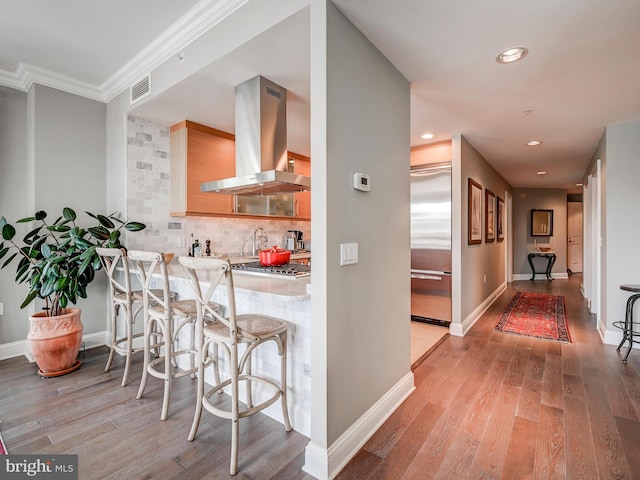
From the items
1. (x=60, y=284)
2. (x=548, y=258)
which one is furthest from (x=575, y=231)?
(x=60, y=284)

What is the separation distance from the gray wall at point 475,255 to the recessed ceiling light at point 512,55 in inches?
65.3

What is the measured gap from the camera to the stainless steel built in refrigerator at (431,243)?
401 cm

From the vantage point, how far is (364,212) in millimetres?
1959

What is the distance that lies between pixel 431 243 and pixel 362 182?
2568 mm

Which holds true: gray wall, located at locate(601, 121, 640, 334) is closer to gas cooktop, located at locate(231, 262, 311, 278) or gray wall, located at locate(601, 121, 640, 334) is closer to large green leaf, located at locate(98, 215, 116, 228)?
gas cooktop, located at locate(231, 262, 311, 278)

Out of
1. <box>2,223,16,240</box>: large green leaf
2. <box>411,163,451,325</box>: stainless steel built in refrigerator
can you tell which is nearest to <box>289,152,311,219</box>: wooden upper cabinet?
<box>411,163,451,325</box>: stainless steel built in refrigerator

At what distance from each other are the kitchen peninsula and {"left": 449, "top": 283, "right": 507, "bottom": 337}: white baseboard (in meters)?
2.50

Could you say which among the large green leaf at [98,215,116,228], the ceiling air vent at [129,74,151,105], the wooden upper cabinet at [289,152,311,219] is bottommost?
the large green leaf at [98,215,116,228]

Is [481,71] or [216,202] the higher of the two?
[481,71]

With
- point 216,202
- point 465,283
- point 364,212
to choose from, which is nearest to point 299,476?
point 364,212

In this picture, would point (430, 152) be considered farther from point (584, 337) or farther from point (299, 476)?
point (299, 476)

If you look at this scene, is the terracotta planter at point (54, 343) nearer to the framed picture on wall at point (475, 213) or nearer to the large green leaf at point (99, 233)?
the large green leaf at point (99, 233)

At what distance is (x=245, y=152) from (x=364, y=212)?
1.24m

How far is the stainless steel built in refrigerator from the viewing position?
4008 millimetres
